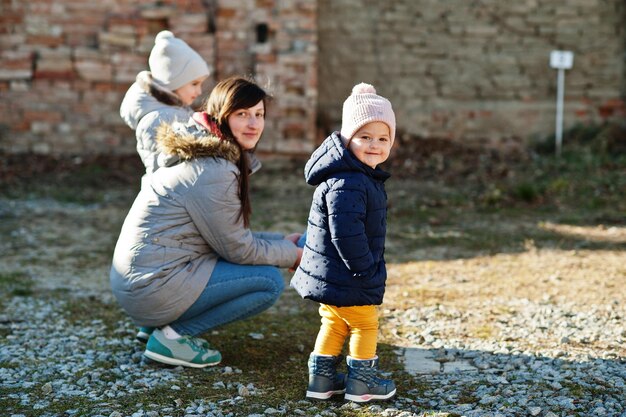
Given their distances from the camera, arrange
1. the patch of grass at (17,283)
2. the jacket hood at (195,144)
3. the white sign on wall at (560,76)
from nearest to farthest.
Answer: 1. the jacket hood at (195,144)
2. the patch of grass at (17,283)
3. the white sign on wall at (560,76)

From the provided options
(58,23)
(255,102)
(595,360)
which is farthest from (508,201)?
(58,23)

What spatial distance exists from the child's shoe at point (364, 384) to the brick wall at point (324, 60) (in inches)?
248

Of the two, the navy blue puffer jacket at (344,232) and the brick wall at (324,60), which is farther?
the brick wall at (324,60)

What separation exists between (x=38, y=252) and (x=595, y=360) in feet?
14.7

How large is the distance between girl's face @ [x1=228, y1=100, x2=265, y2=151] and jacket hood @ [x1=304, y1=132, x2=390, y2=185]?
50 cm

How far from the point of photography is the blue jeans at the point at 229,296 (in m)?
4.16

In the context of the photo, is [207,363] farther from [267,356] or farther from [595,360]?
[595,360]

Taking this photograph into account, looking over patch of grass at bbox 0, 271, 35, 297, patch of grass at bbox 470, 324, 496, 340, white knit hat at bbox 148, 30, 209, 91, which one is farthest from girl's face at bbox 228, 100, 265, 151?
patch of grass at bbox 0, 271, 35, 297

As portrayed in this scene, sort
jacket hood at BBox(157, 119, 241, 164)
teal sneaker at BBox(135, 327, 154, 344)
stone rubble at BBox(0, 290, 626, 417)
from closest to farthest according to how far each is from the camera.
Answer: stone rubble at BBox(0, 290, 626, 417) → jacket hood at BBox(157, 119, 241, 164) → teal sneaker at BBox(135, 327, 154, 344)

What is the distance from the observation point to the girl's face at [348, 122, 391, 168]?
12.0 ft

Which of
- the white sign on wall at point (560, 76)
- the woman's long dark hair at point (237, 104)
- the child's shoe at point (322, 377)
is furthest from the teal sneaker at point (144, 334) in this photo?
the white sign on wall at point (560, 76)

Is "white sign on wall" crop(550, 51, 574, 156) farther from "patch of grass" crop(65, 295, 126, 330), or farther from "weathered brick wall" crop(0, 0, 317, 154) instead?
"patch of grass" crop(65, 295, 126, 330)

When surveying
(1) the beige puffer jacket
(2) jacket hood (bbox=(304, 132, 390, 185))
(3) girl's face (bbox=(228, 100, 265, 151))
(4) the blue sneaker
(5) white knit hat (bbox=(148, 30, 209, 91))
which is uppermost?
(5) white knit hat (bbox=(148, 30, 209, 91))

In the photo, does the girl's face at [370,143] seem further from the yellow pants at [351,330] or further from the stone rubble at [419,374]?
the stone rubble at [419,374]
